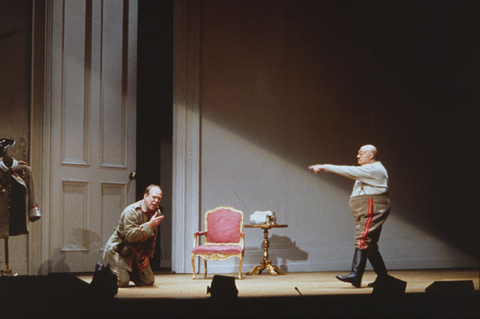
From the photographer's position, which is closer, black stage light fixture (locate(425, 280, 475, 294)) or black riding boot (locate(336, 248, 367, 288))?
black stage light fixture (locate(425, 280, 475, 294))

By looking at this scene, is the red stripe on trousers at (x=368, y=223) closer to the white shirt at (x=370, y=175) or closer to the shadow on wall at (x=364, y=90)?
the white shirt at (x=370, y=175)

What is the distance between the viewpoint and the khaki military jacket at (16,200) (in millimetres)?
4852

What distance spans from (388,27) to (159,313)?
19.9 ft

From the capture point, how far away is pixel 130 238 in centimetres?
479

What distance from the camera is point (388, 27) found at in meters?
7.18

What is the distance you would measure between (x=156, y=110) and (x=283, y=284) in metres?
2.93

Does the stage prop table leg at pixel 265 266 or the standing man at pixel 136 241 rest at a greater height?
the standing man at pixel 136 241

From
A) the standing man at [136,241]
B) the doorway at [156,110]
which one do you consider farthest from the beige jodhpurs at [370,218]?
the doorway at [156,110]

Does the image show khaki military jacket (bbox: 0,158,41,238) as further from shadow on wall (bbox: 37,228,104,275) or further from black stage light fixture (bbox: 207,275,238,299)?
black stage light fixture (bbox: 207,275,238,299)

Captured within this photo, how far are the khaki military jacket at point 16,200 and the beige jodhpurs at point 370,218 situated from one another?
2.86 m

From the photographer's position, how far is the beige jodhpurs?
481 cm

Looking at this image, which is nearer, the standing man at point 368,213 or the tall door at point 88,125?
the standing man at point 368,213

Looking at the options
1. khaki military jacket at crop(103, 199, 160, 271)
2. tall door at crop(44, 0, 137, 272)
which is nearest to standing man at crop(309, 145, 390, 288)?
khaki military jacket at crop(103, 199, 160, 271)

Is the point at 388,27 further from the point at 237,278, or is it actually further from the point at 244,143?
the point at 237,278
